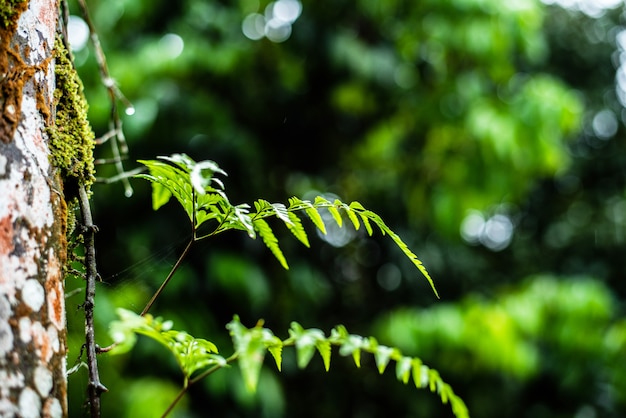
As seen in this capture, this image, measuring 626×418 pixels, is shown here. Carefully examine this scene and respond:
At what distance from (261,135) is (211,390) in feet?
3.53

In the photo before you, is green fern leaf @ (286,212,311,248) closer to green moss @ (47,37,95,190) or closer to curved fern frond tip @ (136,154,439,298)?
curved fern frond tip @ (136,154,439,298)

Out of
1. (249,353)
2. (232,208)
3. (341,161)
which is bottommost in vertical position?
(249,353)

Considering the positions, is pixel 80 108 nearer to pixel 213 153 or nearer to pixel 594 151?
pixel 213 153

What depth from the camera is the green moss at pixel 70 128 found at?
0.55 metres

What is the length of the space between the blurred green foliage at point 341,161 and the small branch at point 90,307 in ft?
3.41

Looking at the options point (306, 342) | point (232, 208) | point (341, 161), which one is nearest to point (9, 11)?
point (232, 208)

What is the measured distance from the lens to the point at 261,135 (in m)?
2.64

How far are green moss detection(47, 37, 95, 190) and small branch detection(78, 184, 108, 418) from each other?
0.02 m

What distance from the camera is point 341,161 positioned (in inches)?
119

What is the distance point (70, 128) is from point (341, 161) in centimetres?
246

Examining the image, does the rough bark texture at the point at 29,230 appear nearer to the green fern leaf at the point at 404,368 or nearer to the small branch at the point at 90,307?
the small branch at the point at 90,307

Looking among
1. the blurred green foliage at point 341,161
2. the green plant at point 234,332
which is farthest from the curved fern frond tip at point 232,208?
Result: the blurred green foliage at point 341,161

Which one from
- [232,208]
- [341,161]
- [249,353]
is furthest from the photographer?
[341,161]

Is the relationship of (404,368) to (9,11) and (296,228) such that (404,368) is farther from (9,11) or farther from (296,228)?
(9,11)
